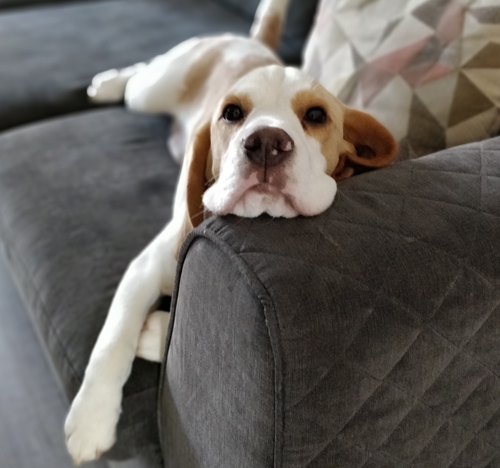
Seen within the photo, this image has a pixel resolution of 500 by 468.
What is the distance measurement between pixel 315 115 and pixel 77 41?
5.51 ft

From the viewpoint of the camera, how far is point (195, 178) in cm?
100

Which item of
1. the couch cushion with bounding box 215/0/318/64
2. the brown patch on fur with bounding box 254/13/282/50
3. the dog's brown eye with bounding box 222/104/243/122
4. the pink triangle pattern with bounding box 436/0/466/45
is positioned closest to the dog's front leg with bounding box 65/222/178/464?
the dog's brown eye with bounding box 222/104/243/122

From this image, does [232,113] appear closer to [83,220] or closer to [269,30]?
[83,220]

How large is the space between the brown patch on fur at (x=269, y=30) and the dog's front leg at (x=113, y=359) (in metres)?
0.97

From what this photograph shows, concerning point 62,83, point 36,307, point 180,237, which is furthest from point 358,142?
point 62,83

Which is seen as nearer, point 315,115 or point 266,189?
point 266,189

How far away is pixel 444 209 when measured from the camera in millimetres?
750

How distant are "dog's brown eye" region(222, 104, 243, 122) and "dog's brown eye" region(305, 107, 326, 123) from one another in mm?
118

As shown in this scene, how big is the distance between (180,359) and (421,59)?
2.57ft

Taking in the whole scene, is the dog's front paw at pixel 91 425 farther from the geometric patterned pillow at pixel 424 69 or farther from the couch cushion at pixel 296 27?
the couch cushion at pixel 296 27

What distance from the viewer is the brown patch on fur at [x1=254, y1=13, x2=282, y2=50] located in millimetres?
1822

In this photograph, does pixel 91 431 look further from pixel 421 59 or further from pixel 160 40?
pixel 160 40

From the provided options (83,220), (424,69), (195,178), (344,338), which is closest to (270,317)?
(344,338)

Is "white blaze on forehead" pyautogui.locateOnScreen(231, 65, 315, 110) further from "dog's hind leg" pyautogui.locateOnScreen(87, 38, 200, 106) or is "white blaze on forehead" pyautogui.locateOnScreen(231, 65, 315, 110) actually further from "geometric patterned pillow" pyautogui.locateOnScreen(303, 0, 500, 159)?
"dog's hind leg" pyautogui.locateOnScreen(87, 38, 200, 106)
